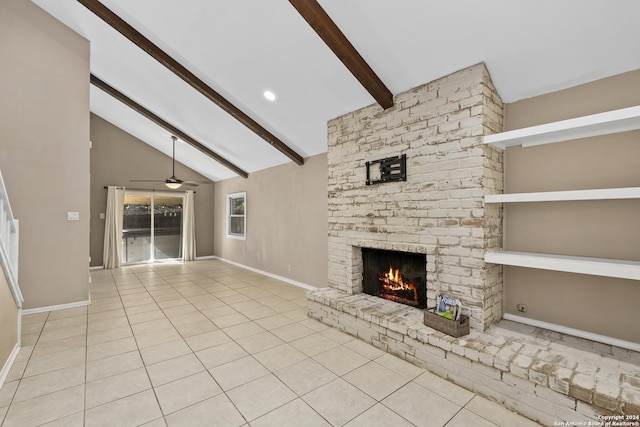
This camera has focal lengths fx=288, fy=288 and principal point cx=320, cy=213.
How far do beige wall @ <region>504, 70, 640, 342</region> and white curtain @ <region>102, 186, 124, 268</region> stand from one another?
853cm

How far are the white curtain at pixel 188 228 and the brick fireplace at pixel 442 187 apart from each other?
21.4 ft

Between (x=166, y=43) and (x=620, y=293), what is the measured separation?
18.0 feet

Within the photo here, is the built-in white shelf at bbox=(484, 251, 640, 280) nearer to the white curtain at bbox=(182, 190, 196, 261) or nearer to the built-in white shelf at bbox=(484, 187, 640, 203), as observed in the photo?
the built-in white shelf at bbox=(484, 187, 640, 203)

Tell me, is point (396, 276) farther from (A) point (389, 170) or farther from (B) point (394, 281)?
(A) point (389, 170)

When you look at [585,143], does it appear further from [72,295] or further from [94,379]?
[72,295]

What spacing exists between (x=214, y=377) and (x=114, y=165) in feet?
24.3

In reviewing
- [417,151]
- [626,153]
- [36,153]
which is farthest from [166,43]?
[626,153]

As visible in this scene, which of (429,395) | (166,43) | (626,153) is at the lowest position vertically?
(429,395)

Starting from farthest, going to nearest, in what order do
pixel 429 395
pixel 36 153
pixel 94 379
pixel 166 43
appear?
pixel 36 153
pixel 166 43
pixel 94 379
pixel 429 395

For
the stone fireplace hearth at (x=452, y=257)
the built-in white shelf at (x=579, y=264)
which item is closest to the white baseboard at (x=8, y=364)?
the stone fireplace hearth at (x=452, y=257)

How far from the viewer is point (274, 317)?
3.95m

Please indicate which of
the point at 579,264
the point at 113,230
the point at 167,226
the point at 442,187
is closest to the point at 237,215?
the point at 167,226

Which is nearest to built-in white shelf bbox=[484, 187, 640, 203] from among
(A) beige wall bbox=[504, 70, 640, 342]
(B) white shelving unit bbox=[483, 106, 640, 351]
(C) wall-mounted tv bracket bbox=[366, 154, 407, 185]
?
(B) white shelving unit bbox=[483, 106, 640, 351]

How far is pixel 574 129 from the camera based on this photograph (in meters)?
2.37
